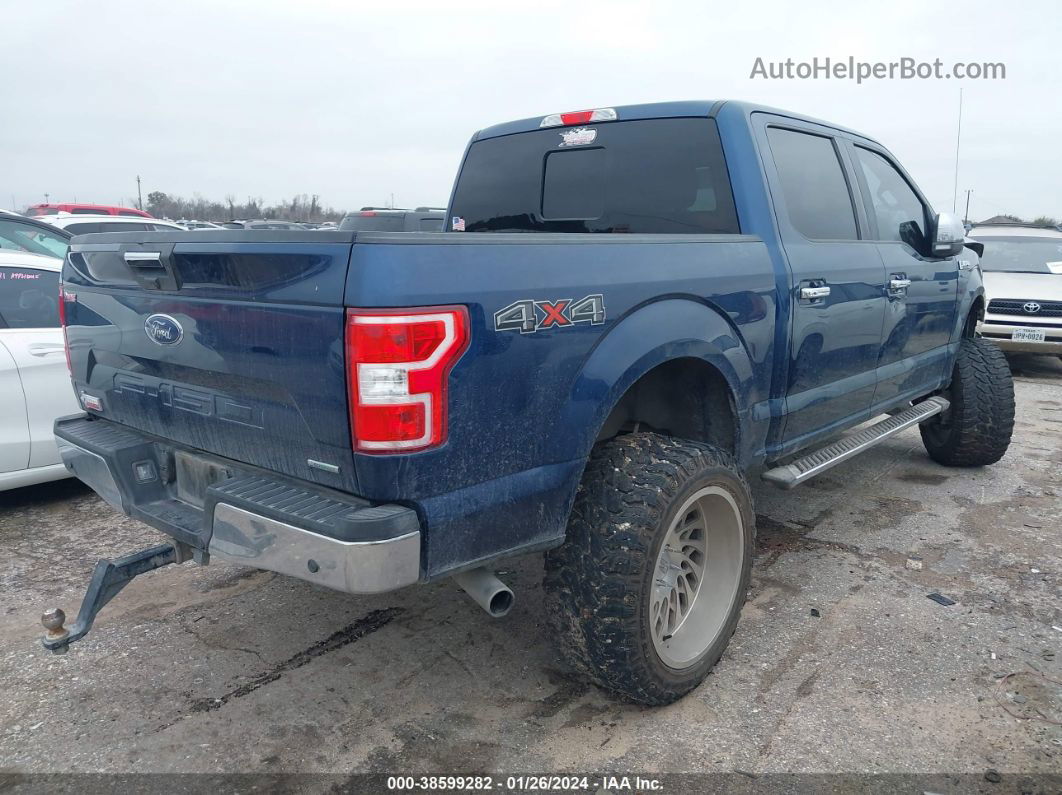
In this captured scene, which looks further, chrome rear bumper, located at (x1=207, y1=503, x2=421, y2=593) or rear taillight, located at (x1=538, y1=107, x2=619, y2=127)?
rear taillight, located at (x1=538, y1=107, x2=619, y2=127)

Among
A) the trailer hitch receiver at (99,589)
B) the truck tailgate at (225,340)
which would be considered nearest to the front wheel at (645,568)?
the truck tailgate at (225,340)

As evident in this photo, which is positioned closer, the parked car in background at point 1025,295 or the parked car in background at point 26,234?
the parked car in background at point 26,234

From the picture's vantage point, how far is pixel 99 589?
2.47 metres

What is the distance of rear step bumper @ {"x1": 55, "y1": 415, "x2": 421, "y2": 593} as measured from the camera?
1946 millimetres

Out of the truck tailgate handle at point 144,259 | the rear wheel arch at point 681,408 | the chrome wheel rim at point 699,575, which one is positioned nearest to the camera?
the truck tailgate handle at point 144,259

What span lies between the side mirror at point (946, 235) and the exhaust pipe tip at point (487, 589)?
11.2 feet

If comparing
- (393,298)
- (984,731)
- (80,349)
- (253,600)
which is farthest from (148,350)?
(984,731)

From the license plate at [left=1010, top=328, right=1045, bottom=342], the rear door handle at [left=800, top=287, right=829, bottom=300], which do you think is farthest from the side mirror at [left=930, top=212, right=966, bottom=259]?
the license plate at [left=1010, top=328, right=1045, bottom=342]

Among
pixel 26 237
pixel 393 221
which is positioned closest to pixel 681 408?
pixel 26 237

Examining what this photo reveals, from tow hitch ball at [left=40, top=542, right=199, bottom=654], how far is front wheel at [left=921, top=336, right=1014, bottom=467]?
478 cm

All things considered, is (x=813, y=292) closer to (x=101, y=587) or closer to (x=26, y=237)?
(x=101, y=587)

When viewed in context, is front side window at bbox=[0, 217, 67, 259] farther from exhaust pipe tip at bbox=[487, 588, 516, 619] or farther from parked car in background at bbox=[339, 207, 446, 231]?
exhaust pipe tip at bbox=[487, 588, 516, 619]

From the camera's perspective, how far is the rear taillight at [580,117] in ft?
12.0

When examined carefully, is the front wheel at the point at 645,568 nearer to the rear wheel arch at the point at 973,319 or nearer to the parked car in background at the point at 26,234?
the rear wheel arch at the point at 973,319
